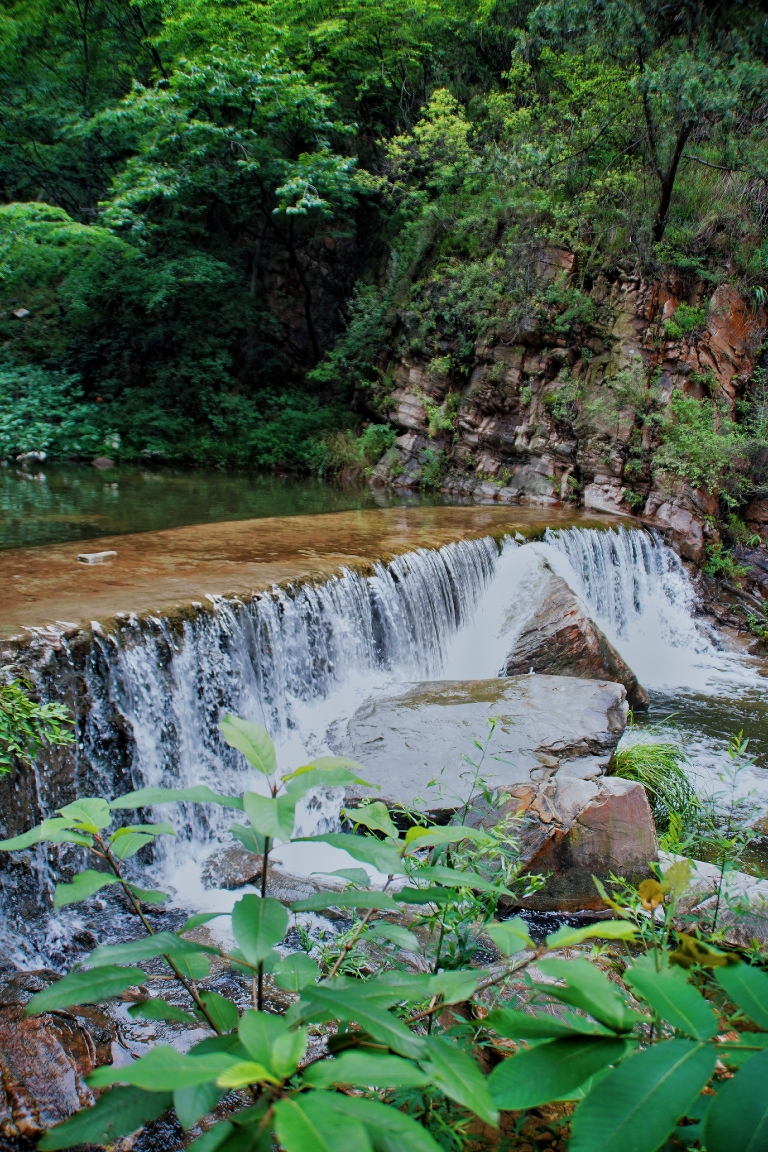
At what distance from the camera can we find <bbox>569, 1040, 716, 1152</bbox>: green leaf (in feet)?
2.08

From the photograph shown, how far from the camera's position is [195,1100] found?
78 centimetres

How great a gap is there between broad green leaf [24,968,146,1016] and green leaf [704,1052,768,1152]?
710 mm

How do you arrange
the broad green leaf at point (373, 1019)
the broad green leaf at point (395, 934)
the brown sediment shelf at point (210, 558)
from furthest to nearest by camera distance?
the brown sediment shelf at point (210, 558) < the broad green leaf at point (395, 934) < the broad green leaf at point (373, 1019)

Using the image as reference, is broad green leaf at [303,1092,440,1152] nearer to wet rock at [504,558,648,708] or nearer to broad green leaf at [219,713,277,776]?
broad green leaf at [219,713,277,776]

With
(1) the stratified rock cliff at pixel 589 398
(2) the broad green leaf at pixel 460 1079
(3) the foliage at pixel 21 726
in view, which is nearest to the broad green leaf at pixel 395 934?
(2) the broad green leaf at pixel 460 1079

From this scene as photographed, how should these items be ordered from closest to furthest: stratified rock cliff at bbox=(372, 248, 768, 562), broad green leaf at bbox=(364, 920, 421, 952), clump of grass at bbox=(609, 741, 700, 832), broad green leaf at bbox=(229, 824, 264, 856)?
broad green leaf at bbox=(229, 824, 264, 856)
broad green leaf at bbox=(364, 920, 421, 952)
clump of grass at bbox=(609, 741, 700, 832)
stratified rock cliff at bbox=(372, 248, 768, 562)

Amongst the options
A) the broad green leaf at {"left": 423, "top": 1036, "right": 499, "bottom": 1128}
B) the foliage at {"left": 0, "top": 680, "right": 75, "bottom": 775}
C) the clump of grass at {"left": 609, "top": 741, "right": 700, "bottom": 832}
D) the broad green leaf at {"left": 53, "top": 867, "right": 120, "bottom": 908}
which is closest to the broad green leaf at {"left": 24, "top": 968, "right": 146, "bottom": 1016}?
the broad green leaf at {"left": 53, "top": 867, "right": 120, "bottom": 908}

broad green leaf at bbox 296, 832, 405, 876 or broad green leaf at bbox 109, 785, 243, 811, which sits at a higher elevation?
broad green leaf at bbox 109, 785, 243, 811

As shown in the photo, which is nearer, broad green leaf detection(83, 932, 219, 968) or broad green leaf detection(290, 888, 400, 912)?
broad green leaf detection(83, 932, 219, 968)

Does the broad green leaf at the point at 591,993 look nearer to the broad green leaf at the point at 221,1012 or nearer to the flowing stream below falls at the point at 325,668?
the broad green leaf at the point at 221,1012

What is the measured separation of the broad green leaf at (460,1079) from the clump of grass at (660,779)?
4.74m

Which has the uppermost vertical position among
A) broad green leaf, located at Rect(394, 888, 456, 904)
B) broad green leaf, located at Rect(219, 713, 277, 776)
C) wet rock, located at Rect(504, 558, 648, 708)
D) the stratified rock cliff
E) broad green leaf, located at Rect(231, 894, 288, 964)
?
the stratified rock cliff

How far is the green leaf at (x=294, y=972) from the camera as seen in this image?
1.04 meters

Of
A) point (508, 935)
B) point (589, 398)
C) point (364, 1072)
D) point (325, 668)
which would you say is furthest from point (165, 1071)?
point (589, 398)
